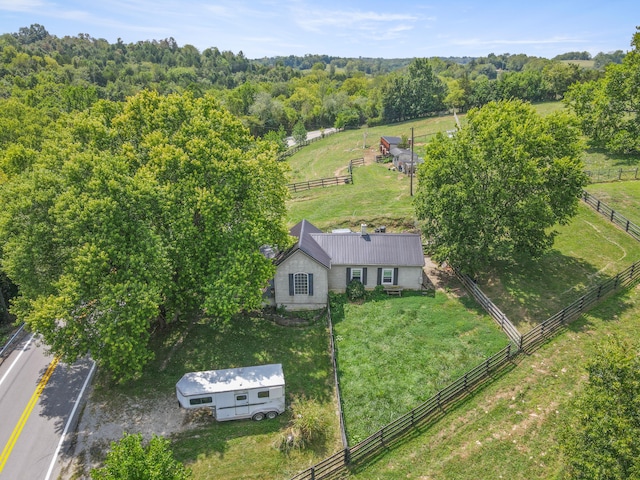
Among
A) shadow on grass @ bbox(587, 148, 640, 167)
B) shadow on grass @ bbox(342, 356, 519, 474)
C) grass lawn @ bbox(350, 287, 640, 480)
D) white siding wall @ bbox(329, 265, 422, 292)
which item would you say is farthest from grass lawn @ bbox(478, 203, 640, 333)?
shadow on grass @ bbox(587, 148, 640, 167)

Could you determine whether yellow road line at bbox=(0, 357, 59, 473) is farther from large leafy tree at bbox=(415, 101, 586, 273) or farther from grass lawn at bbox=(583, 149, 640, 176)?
grass lawn at bbox=(583, 149, 640, 176)

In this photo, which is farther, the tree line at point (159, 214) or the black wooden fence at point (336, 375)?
the tree line at point (159, 214)

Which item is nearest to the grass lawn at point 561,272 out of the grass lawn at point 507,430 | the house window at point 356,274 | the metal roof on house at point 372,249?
the grass lawn at point 507,430

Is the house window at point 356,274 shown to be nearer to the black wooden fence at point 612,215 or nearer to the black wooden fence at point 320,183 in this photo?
the black wooden fence at point 612,215

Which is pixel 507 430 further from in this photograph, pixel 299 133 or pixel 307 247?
pixel 299 133

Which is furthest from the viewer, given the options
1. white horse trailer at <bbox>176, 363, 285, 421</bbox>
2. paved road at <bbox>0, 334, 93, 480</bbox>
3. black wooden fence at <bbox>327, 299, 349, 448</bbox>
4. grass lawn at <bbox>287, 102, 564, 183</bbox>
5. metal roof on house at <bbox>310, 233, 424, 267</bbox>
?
grass lawn at <bbox>287, 102, 564, 183</bbox>

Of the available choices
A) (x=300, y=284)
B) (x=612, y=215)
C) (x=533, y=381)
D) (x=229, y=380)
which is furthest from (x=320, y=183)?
(x=533, y=381)

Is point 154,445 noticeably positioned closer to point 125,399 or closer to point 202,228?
point 125,399
